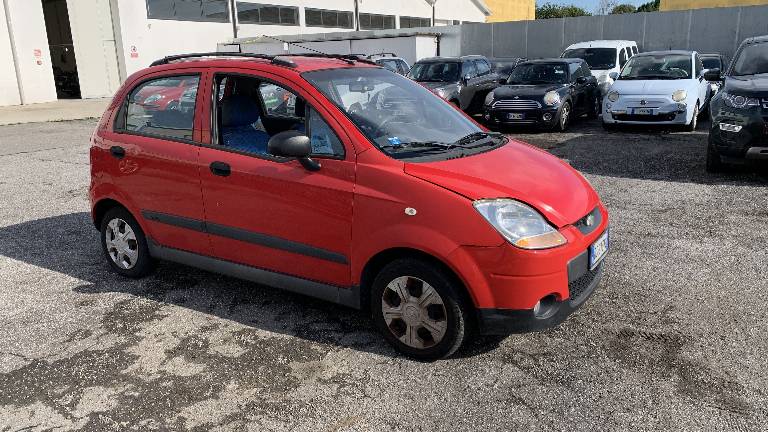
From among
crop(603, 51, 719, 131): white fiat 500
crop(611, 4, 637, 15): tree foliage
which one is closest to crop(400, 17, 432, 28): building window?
crop(611, 4, 637, 15): tree foliage

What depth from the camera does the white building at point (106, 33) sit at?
947 inches

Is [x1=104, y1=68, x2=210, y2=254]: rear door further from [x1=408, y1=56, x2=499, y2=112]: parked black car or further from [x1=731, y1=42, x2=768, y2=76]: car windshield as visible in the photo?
[x1=408, y1=56, x2=499, y2=112]: parked black car

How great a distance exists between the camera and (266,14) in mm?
33938

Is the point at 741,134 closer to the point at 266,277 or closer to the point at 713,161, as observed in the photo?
the point at 713,161

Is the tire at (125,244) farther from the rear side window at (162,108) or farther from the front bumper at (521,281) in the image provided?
the front bumper at (521,281)

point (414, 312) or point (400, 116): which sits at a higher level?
point (400, 116)

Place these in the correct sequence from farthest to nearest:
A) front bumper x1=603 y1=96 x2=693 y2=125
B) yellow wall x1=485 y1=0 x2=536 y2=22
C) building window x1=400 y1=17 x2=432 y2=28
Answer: yellow wall x1=485 y1=0 x2=536 y2=22, building window x1=400 y1=17 x2=432 y2=28, front bumper x1=603 y1=96 x2=693 y2=125

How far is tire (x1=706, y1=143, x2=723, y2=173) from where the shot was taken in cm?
795

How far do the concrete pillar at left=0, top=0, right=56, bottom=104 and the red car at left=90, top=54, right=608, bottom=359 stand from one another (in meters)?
23.1

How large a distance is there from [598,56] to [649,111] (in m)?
5.43

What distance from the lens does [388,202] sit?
3406 mm

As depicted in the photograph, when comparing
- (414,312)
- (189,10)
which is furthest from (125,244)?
(189,10)

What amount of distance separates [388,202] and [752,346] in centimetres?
233

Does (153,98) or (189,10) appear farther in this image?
(189,10)
